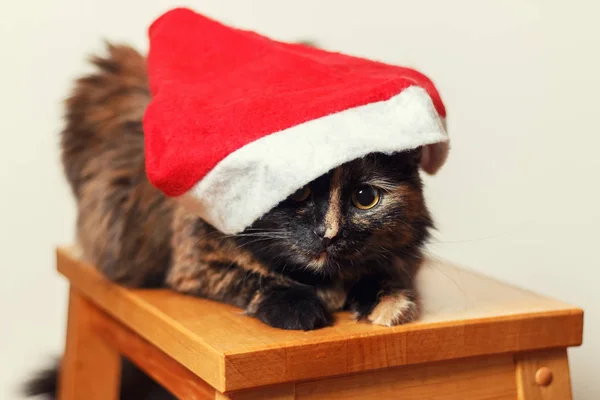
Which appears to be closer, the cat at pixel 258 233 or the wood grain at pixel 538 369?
the cat at pixel 258 233

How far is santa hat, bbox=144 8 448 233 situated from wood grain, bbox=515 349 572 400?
1.06ft

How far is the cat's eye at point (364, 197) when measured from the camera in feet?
3.39

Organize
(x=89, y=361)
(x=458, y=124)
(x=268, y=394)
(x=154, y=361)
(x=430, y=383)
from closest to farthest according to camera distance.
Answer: (x=268, y=394) < (x=430, y=383) < (x=154, y=361) < (x=89, y=361) < (x=458, y=124)

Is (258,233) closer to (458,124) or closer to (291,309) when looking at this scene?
(291,309)

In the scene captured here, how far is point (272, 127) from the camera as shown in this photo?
0.99 metres

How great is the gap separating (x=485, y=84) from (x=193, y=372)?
44.3 inches

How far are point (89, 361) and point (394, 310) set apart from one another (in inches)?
28.6

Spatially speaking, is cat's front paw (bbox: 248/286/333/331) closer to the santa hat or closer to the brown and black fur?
the brown and black fur

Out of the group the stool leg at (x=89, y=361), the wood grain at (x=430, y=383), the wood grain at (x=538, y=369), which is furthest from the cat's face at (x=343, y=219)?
the stool leg at (x=89, y=361)

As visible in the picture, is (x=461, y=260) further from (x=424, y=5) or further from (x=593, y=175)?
(x=424, y=5)

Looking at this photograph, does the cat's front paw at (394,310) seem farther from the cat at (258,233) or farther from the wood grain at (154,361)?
the wood grain at (154,361)

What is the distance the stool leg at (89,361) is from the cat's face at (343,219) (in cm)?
56

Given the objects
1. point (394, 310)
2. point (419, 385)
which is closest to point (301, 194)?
point (394, 310)

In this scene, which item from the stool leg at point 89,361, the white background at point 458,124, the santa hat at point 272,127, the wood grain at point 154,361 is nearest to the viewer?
the santa hat at point 272,127
